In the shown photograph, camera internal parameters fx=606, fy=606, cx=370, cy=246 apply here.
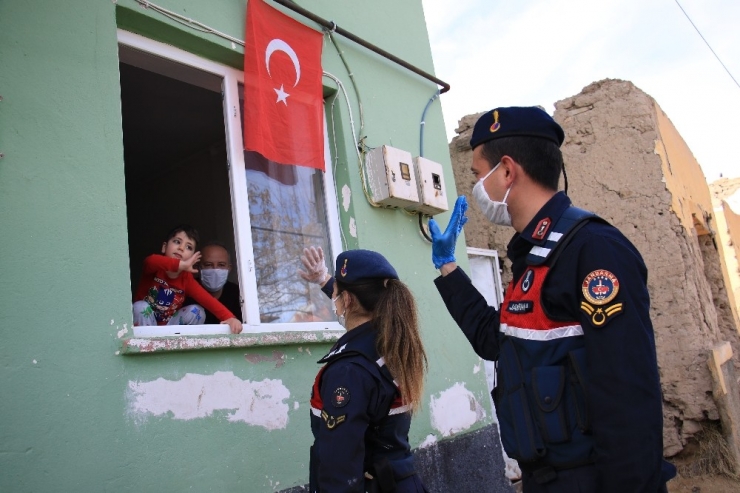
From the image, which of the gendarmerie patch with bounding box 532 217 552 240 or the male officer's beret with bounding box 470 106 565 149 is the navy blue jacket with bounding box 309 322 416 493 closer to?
the gendarmerie patch with bounding box 532 217 552 240

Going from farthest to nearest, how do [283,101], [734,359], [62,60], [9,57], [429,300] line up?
[734,359] < [429,300] < [283,101] < [62,60] < [9,57]

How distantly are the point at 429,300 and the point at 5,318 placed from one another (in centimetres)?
282

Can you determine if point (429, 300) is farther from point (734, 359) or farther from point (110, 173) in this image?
point (734, 359)

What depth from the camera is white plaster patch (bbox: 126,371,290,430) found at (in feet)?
8.86

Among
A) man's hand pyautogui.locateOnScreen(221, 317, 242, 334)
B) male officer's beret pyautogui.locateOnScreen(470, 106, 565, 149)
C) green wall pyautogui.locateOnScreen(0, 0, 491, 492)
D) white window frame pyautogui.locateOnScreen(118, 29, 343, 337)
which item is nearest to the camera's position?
male officer's beret pyautogui.locateOnScreen(470, 106, 565, 149)

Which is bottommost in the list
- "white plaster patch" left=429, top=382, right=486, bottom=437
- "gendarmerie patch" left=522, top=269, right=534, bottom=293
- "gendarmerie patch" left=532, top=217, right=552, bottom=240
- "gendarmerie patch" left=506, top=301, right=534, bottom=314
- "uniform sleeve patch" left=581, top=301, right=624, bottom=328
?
"white plaster patch" left=429, top=382, right=486, bottom=437

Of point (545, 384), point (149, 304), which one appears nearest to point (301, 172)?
point (149, 304)

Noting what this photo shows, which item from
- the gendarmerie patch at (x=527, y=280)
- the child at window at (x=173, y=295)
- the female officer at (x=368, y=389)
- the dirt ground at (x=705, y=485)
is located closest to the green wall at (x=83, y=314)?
the child at window at (x=173, y=295)

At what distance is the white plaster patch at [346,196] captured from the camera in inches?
163

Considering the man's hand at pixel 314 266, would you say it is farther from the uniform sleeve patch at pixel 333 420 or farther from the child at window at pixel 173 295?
the uniform sleeve patch at pixel 333 420

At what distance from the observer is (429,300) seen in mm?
4480

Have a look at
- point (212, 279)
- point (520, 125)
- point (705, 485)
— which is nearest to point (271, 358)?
point (212, 279)

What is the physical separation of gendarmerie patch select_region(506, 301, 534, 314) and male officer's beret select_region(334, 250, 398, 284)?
0.68m

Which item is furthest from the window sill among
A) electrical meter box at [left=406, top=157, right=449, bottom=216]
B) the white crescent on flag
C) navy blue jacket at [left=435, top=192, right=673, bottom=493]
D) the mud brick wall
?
the mud brick wall
